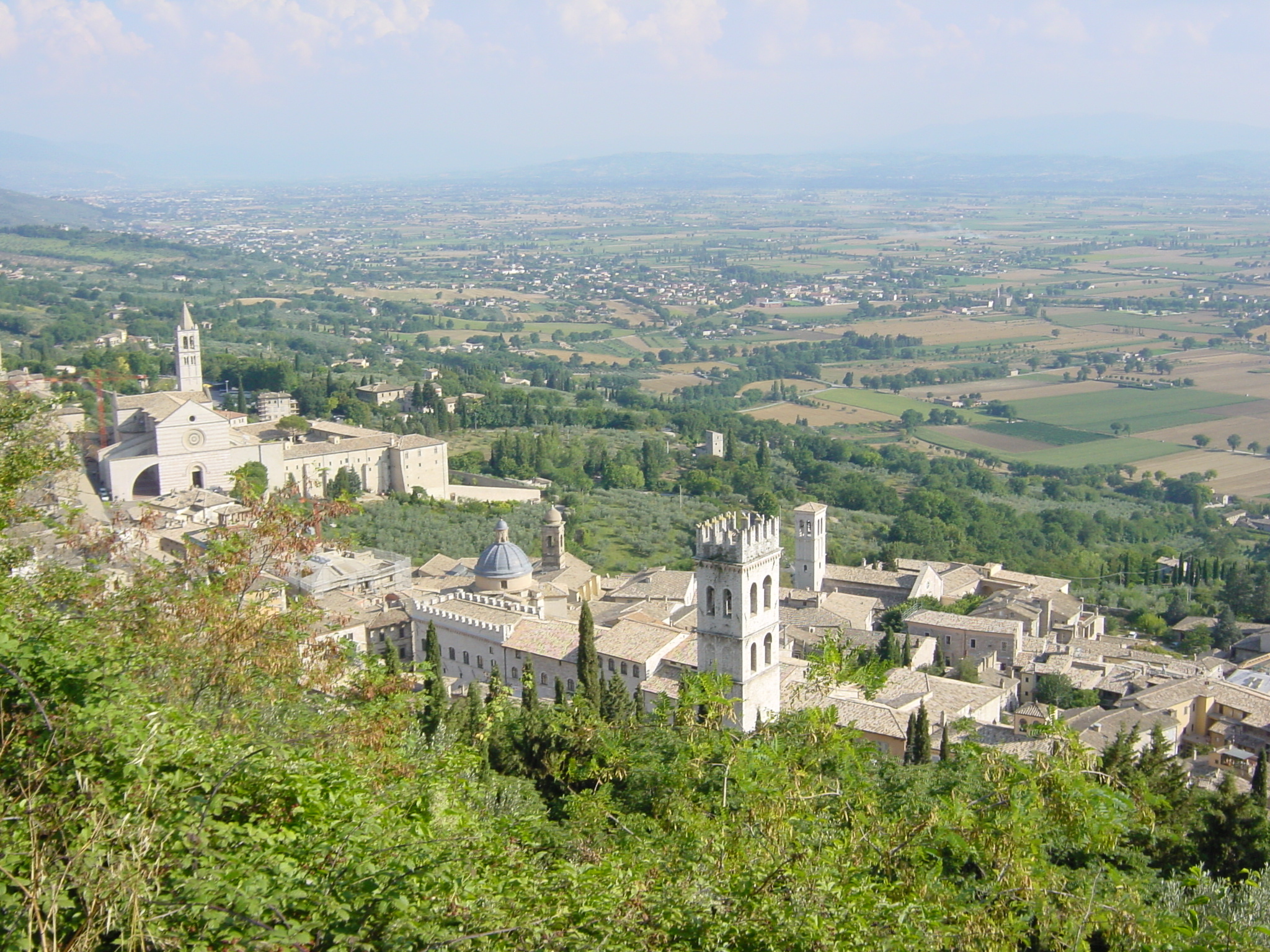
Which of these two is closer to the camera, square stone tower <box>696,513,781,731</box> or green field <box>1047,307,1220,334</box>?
square stone tower <box>696,513,781,731</box>

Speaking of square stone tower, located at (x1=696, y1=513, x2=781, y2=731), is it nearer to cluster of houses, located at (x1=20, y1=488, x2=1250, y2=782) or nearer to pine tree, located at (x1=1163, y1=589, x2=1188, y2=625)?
cluster of houses, located at (x1=20, y1=488, x2=1250, y2=782)

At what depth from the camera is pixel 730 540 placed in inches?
939

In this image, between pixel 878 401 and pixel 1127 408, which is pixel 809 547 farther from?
pixel 1127 408

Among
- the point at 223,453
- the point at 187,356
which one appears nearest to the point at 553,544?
the point at 223,453

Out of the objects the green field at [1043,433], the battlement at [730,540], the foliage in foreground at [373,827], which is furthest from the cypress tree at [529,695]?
the green field at [1043,433]

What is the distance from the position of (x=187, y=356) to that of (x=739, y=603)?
40.2m

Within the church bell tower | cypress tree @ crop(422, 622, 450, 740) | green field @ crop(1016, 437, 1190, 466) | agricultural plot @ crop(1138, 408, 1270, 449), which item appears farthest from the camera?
agricultural plot @ crop(1138, 408, 1270, 449)

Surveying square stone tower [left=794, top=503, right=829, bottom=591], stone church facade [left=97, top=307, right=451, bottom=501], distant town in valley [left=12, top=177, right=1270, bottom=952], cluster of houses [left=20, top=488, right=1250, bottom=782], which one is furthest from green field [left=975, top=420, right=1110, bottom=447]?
stone church facade [left=97, top=307, right=451, bottom=501]

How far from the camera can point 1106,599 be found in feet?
156

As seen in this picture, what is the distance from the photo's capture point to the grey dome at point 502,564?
3272cm

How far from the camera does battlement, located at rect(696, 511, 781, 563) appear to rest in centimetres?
2378

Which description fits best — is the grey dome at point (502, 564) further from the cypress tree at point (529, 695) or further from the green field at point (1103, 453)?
the green field at point (1103, 453)

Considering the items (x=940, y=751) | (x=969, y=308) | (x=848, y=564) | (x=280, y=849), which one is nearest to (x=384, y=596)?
(x=940, y=751)

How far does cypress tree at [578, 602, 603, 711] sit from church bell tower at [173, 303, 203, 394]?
35916mm
